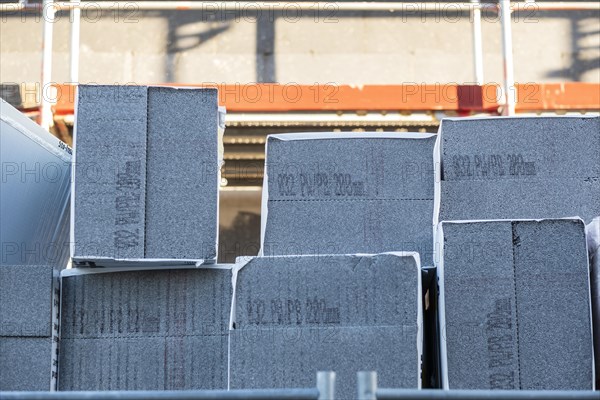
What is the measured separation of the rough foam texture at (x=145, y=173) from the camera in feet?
10.5

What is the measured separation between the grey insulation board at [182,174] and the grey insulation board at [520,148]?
76 cm

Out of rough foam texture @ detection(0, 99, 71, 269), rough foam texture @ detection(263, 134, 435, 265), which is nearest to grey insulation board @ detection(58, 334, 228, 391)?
rough foam texture @ detection(263, 134, 435, 265)

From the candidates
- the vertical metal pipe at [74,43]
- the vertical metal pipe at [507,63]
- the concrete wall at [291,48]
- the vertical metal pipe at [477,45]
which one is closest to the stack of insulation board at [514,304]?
the vertical metal pipe at [507,63]

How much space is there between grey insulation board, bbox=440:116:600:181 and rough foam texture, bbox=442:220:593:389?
35 cm

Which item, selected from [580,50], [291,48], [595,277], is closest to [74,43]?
[291,48]

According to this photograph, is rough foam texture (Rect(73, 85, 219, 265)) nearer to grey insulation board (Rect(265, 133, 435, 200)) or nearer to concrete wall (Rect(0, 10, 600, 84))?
grey insulation board (Rect(265, 133, 435, 200))

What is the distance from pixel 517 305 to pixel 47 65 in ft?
9.14

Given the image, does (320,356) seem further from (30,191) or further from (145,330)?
(30,191)

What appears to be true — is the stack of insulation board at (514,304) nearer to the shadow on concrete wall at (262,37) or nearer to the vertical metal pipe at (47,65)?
the vertical metal pipe at (47,65)

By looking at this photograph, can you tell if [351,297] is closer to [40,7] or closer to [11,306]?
[11,306]

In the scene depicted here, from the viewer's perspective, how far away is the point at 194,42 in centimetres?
562

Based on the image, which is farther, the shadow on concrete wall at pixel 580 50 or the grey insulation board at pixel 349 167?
the shadow on concrete wall at pixel 580 50

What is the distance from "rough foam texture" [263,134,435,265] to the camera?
132 inches

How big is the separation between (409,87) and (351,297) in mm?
1941
